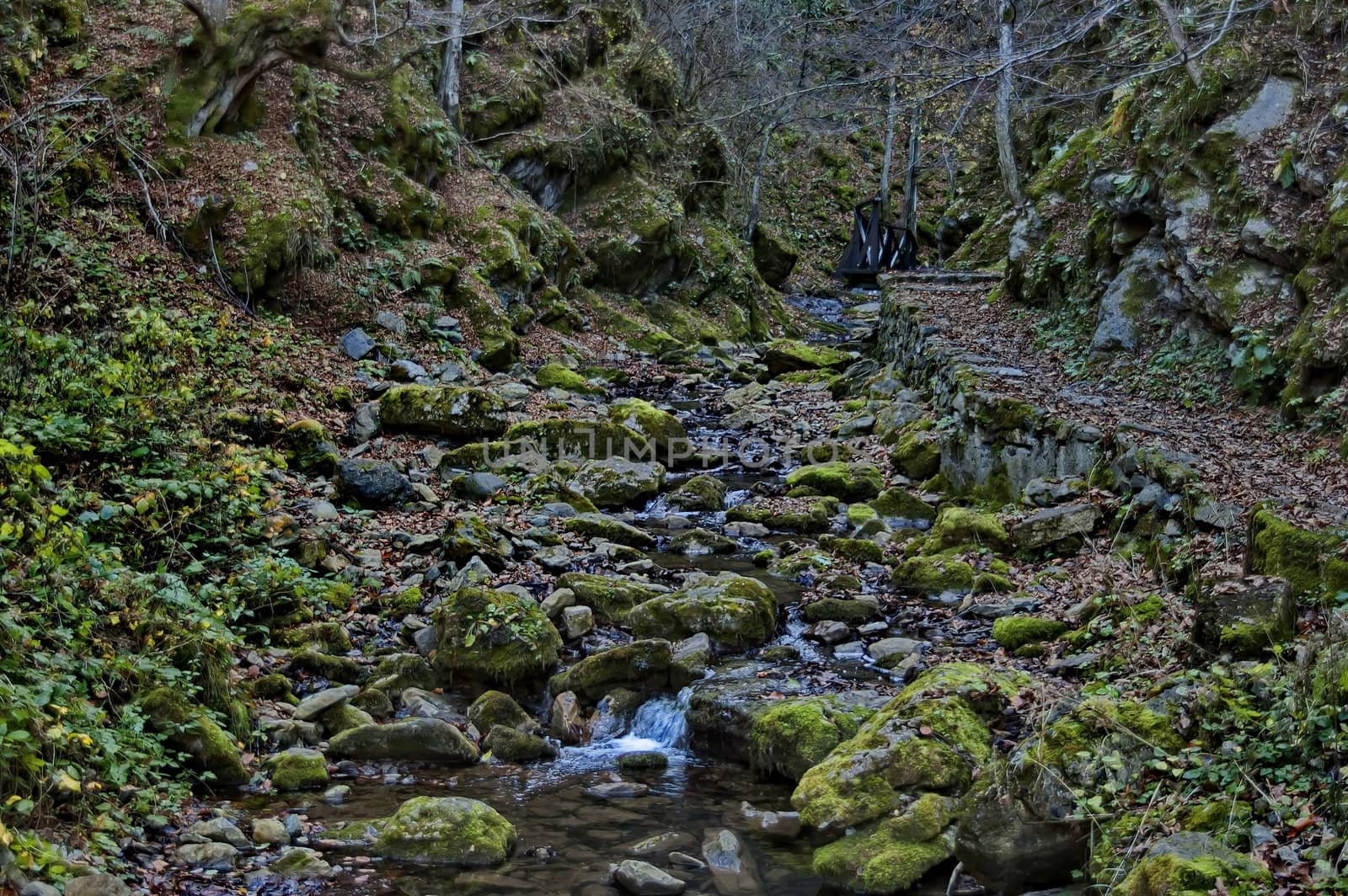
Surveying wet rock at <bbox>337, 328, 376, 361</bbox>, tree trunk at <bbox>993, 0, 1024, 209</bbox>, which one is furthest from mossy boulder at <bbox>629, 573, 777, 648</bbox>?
tree trunk at <bbox>993, 0, 1024, 209</bbox>

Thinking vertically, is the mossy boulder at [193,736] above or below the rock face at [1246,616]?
below

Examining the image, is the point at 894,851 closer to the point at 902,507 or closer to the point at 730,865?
the point at 730,865

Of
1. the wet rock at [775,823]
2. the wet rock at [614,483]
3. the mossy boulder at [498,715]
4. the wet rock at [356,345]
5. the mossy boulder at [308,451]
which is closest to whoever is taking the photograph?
the wet rock at [775,823]

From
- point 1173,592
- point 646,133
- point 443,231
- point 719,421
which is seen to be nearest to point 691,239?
point 646,133

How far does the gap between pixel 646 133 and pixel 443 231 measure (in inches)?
314

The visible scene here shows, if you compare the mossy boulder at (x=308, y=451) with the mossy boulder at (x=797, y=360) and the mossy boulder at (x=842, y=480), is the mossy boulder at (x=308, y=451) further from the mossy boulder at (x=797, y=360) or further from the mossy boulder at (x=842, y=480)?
the mossy boulder at (x=797, y=360)

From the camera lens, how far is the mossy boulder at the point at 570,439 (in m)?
12.3

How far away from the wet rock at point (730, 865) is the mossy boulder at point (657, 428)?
8.27m

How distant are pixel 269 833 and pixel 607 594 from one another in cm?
378

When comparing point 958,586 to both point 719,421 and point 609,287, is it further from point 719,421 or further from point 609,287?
point 609,287

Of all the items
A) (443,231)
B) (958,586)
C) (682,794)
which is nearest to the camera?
(682,794)

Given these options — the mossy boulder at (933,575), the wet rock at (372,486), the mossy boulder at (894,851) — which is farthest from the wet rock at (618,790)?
the wet rock at (372,486)

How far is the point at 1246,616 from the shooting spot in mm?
5273

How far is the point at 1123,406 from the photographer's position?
32.8 feet
